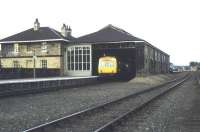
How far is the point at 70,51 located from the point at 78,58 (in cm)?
188

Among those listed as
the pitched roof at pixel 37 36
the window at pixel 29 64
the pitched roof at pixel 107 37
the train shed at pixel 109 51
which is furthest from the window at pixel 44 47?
the pitched roof at pixel 107 37

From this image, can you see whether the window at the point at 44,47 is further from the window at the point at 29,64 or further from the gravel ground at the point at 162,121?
the gravel ground at the point at 162,121

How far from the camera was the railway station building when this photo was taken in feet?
167

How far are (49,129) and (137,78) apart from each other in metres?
37.0

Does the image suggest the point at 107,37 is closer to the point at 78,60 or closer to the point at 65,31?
the point at 78,60

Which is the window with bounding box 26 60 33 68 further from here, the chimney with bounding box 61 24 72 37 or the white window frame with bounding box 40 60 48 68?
the chimney with bounding box 61 24 72 37

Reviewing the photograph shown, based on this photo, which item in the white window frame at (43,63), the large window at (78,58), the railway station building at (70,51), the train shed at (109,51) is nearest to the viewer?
the train shed at (109,51)

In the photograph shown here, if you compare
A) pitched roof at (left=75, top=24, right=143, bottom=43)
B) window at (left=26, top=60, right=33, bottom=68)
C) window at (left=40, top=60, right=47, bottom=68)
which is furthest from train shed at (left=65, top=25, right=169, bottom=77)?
window at (left=26, top=60, right=33, bottom=68)

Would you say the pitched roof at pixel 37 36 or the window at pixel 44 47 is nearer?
the pitched roof at pixel 37 36

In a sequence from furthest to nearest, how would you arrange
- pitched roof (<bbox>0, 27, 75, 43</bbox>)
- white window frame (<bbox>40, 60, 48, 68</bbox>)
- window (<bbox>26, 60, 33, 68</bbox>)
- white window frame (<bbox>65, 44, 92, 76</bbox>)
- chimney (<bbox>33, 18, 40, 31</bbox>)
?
1. chimney (<bbox>33, 18, 40, 31</bbox>)
2. window (<bbox>26, 60, 33, 68</bbox>)
3. pitched roof (<bbox>0, 27, 75, 43</bbox>)
4. white window frame (<bbox>40, 60, 48, 68</bbox>)
5. white window frame (<bbox>65, 44, 92, 76</bbox>)

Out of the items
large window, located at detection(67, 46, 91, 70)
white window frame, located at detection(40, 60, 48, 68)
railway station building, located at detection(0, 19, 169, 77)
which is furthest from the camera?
white window frame, located at detection(40, 60, 48, 68)

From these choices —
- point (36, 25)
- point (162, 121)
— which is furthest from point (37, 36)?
point (162, 121)

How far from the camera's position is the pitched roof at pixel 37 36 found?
56.1m

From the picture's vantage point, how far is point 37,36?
57719 mm
